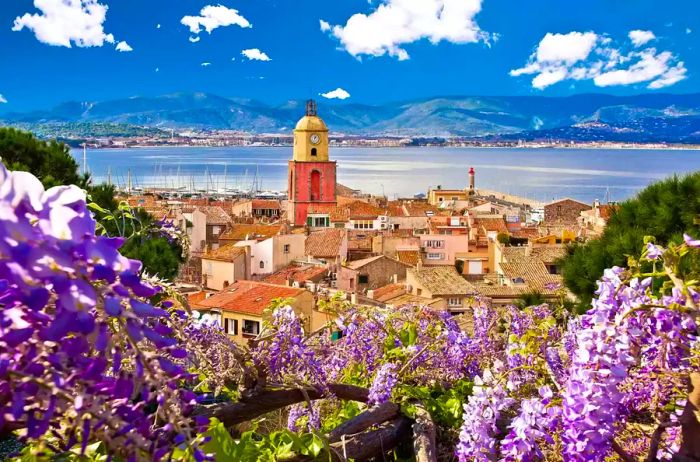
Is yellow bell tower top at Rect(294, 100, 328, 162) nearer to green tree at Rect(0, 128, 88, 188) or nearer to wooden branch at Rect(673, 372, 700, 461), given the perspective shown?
green tree at Rect(0, 128, 88, 188)

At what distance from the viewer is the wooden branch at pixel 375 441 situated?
258cm

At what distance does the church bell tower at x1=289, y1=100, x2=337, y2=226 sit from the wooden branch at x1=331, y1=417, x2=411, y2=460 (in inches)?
1903

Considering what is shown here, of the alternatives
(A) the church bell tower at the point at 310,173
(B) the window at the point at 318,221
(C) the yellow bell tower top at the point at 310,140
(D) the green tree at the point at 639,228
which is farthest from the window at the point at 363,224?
(D) the green tree at the point at 639,228

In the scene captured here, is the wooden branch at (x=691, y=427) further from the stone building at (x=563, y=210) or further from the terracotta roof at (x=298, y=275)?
the stone building at (x=563, y=210)

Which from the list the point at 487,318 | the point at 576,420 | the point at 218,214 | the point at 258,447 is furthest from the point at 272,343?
the point at 218,214

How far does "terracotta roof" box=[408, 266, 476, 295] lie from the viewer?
2034 centimetres

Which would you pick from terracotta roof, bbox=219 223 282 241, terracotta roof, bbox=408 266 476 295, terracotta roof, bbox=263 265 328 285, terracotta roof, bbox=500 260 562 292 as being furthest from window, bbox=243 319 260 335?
terracotta roof, bbox=219 223 282 241

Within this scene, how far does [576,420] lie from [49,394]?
130 cm

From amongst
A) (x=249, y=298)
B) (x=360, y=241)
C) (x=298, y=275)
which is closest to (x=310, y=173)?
(x=360, y=241)

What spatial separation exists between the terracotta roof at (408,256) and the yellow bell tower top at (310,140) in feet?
88.1

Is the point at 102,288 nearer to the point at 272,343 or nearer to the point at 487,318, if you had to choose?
the point at 272,343

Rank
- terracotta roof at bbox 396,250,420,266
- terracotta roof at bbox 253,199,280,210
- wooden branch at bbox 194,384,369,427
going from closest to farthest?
wooden branch at bbox 194,384,369,427 → terracotta roof at bbox 396,250,420,266 → terracotta roof at bbox 253,199,280,210

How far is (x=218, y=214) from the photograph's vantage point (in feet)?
132

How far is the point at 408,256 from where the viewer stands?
2712 cm
